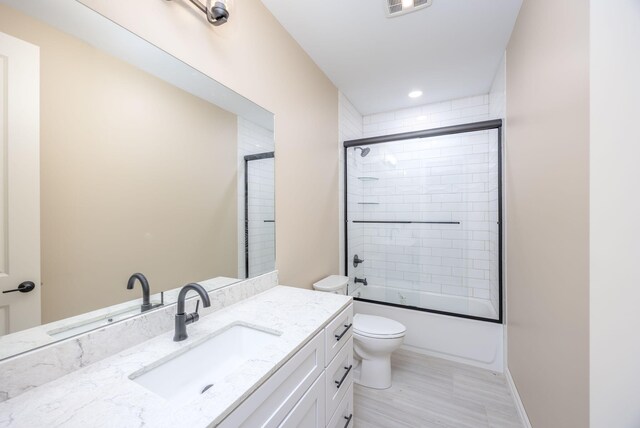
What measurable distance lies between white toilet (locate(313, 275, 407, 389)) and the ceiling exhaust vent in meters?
2.06

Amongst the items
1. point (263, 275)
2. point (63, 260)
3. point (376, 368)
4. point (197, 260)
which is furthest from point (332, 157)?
point (63, 260)

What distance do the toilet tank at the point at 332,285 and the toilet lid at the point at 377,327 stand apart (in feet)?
0.94

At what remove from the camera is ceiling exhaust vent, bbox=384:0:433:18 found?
5.25ft

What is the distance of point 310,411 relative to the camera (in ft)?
3.34

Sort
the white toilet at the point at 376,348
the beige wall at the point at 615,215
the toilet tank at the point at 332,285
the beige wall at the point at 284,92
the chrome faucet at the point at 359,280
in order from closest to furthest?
1. the beige wall at the point at 615,215
2. the beige wall at the point at 284,92
3. the white toilet at the point at 376,348
4. the toilet tank at the point at 332,285
5. the chrome faucet at the point at 359,280

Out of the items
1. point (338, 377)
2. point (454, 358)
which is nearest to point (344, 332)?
point (338, 377)

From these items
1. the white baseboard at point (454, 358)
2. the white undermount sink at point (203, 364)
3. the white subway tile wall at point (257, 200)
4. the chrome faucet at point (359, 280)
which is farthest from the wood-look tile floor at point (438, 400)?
the white subway tile wall at point (257, 200)

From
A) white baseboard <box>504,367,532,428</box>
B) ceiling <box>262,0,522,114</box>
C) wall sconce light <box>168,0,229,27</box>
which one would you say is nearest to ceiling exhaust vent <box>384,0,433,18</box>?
ceiling <box>262,0,522,114</box>

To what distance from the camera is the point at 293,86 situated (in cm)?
196

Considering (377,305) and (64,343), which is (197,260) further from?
(377,305)

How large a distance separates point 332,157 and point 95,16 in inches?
77.9

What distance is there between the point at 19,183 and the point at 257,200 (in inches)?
39.7

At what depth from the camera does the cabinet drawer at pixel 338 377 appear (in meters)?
1.19

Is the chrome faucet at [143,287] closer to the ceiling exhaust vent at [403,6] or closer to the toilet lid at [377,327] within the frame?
the toilet lid at [377,327]
